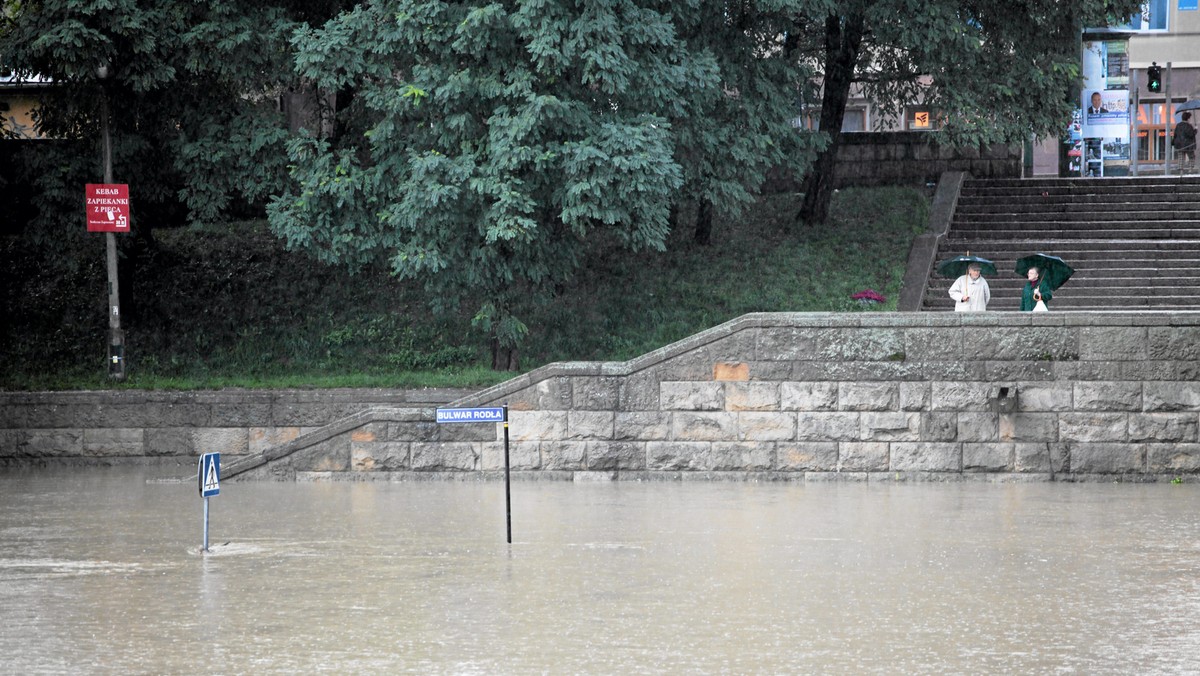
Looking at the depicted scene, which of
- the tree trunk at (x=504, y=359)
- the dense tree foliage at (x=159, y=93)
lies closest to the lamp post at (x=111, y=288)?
the dense tree foliage at (x=159, y=93)

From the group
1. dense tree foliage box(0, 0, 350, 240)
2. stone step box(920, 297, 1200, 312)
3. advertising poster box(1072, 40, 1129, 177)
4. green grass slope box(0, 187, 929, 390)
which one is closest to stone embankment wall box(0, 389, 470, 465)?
green grass slope box(0, 187, 929, 390)

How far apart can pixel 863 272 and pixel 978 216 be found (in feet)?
11.1

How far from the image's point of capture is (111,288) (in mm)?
22516

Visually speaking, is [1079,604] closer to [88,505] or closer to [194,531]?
[194,531]

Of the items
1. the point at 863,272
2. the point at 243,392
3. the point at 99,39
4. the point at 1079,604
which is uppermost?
the point at 99,39

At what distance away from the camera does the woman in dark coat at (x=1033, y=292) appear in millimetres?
19625

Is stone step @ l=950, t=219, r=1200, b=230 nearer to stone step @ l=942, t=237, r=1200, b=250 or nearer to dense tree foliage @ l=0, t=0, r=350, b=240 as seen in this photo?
stone step @ l=942, t=237, r=1200, b=250

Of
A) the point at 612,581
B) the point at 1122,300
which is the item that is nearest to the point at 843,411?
the point at 612,581

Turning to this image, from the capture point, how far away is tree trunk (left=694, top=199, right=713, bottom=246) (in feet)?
90.5

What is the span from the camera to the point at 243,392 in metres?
20.5

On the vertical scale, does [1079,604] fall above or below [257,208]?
below

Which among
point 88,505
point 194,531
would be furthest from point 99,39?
point 194,531

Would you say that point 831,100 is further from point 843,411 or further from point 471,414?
point 471,414

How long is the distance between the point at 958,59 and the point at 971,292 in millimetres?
7801
